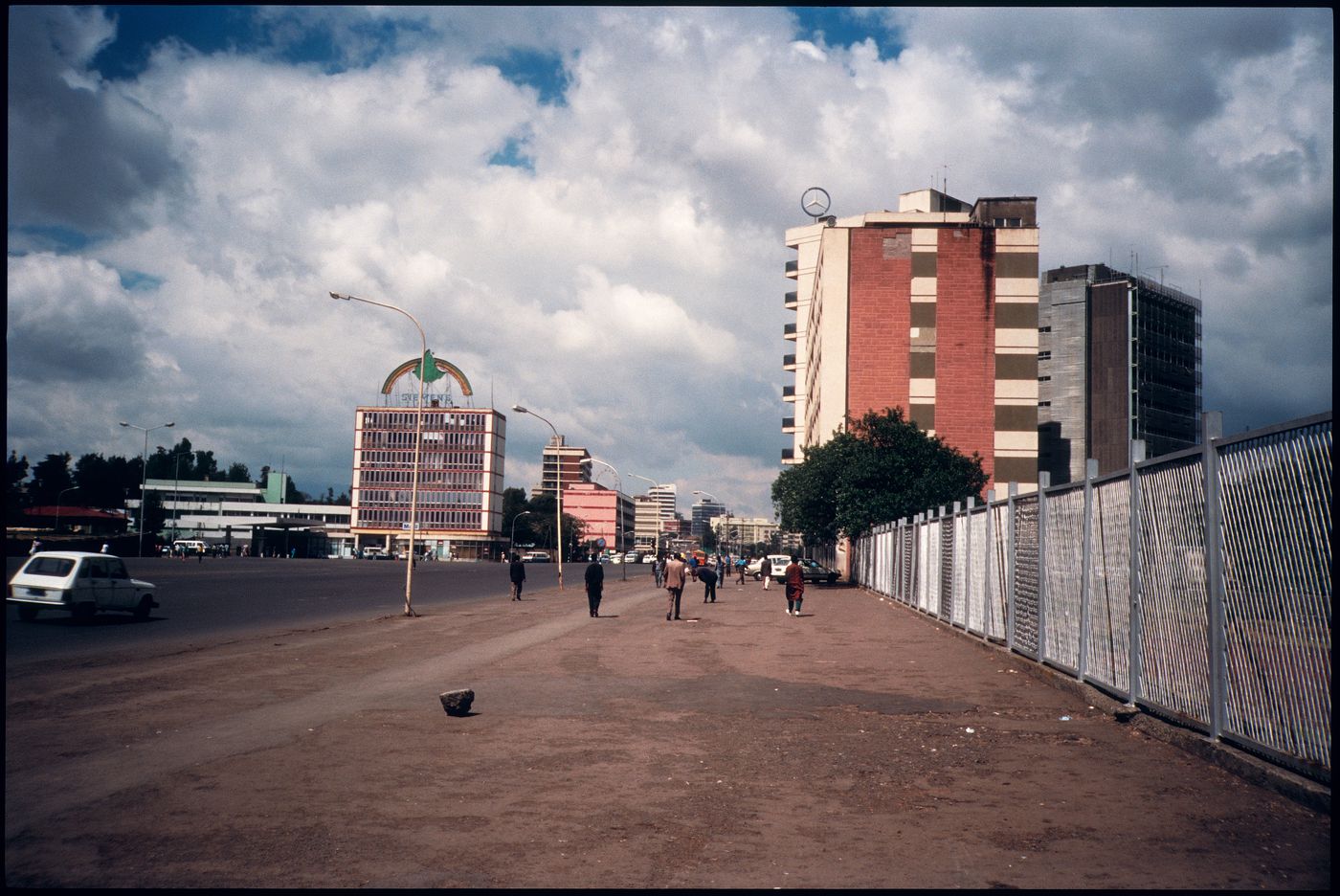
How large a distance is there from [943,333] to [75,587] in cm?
5206

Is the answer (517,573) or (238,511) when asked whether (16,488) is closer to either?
(238,511)

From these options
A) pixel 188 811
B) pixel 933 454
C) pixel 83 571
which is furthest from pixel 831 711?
pixel 933 454

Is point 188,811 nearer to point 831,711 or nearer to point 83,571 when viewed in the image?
point 831,711

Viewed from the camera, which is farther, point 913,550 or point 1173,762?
point 913,550

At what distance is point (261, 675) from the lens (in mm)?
12656

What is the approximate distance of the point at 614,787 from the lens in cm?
679

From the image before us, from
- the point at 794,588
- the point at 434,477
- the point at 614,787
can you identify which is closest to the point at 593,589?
the point at 794,588

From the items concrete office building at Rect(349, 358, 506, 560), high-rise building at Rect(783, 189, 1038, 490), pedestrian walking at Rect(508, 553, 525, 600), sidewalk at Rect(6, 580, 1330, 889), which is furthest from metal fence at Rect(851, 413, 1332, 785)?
concrete office building at Rect(349, 358, 506, 560)

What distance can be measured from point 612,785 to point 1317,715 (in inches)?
167

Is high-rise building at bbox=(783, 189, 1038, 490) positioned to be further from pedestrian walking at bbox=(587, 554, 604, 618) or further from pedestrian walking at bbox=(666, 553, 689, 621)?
pedestrian walking at bbox=(666, 553, 689, 621)

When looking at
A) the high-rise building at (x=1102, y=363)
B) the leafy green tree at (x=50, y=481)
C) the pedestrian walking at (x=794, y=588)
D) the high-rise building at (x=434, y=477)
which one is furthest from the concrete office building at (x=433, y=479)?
the pedestrian walking at (x=794, y=588)

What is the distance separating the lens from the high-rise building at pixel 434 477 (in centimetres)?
15562

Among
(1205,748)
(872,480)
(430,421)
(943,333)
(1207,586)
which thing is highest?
(430,421)

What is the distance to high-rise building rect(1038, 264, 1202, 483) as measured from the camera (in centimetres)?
8788
